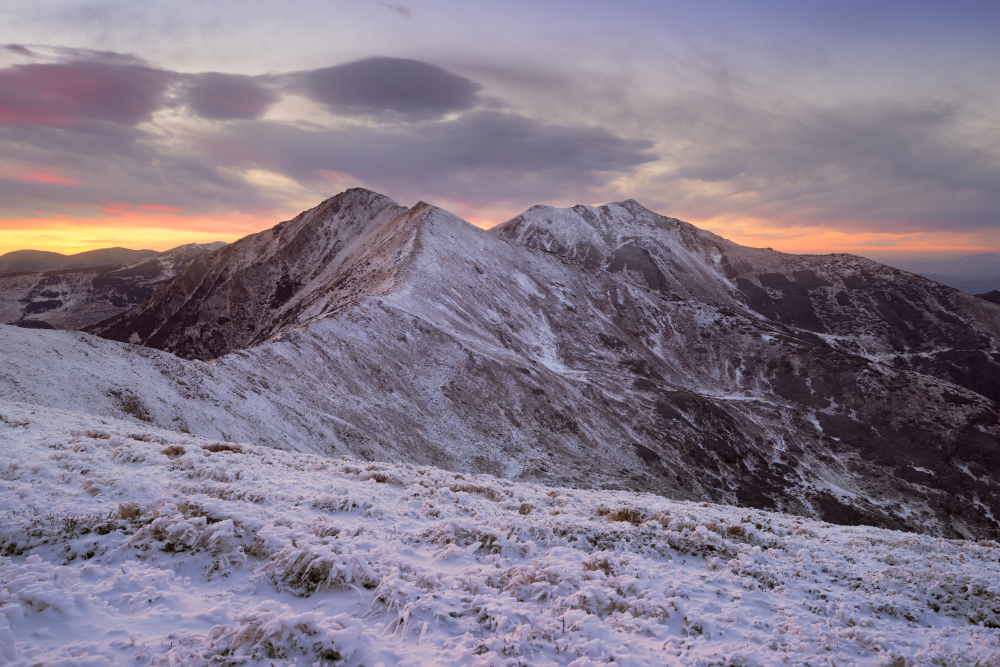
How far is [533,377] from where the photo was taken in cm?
5472

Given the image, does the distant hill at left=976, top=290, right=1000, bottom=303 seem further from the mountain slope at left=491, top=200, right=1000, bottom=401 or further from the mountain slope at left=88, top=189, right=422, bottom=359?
the mountain slope at left=88, top=189, right=422, bottom=359

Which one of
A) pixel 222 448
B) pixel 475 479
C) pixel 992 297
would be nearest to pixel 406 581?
pixel 475 479

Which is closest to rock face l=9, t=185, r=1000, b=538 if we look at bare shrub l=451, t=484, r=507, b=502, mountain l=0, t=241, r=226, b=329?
bare shrub l=451, t=484, r=507, b=502

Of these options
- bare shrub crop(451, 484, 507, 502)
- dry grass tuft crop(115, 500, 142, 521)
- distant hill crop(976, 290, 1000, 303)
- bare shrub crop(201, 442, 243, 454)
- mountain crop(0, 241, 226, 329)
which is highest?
distant hill crop(976, 290, 1000, 303)

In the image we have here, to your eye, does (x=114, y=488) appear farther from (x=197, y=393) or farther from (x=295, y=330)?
(x=295, y=330)

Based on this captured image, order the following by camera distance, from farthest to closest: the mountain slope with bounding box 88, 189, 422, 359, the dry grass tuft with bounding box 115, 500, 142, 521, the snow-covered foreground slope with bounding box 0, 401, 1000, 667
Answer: the mountain slope with bounding box 88, 189, 422, 359 < the dry grass tuft with bounding box 115, 500, 142, 521 < the snow-covered foreground slope with bounding box 0, 401, 1000, 667

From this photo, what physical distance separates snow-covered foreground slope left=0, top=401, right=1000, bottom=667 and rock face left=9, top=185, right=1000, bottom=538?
2150cm

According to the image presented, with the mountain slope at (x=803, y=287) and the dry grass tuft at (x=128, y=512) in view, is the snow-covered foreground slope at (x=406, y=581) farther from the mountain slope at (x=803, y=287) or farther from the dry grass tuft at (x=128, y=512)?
the mountain slope at (x=803, y=287)

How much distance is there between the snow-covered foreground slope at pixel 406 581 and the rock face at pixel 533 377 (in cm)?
2150

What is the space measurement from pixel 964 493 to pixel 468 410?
57.0 m

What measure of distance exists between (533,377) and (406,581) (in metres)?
46.8

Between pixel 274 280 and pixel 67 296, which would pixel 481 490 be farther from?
pixel 67 296

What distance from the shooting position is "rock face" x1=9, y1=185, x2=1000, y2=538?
37906 millimetres

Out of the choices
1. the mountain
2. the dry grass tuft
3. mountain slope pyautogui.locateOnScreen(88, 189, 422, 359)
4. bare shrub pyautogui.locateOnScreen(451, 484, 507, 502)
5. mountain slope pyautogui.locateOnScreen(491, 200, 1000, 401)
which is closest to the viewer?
the dry grass tuft
